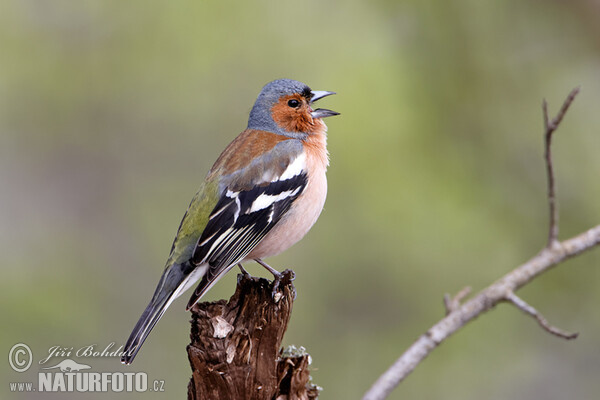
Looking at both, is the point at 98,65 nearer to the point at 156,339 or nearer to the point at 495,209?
the point at 156,339

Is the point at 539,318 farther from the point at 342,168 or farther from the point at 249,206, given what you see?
the point at 342,168

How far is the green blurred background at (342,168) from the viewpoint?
6.58 metres

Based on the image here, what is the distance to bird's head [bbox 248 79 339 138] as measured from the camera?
5113mm

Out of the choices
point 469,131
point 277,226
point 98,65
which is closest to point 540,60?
point 469,131

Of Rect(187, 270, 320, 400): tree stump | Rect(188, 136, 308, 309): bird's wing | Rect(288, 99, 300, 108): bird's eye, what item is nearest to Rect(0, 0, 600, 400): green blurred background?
Rect(288, 99, 300, 108): bird's eye

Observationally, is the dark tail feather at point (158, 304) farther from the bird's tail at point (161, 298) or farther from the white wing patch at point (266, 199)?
the white wing patch at point (266, 199)

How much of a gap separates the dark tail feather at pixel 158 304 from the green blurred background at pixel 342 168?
95.8 inches

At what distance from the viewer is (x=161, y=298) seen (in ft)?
13.9

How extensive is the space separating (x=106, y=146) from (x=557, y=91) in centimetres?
Answer: 494

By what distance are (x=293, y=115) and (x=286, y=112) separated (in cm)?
6

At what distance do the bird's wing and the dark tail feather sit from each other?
0.13 metres

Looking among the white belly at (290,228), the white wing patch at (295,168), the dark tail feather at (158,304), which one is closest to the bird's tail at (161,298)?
the dark tail feather at (158,304)

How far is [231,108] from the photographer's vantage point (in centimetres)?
753

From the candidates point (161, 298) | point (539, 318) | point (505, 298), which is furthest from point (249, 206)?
point (539, 318)
